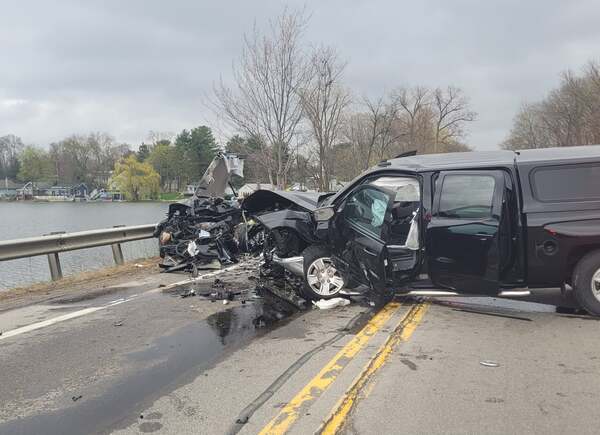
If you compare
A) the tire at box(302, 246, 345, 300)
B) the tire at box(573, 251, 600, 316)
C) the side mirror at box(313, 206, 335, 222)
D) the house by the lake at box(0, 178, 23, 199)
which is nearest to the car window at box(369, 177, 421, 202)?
the side mirror at box(313, 206, 335, 222)

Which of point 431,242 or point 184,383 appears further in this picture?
point 431,242

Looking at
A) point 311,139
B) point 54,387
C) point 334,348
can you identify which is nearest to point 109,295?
point 54,387

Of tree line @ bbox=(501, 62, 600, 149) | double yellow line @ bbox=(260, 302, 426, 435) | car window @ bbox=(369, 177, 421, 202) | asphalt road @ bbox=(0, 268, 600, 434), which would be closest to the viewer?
double yellow line @ bbox=(260, 302, 426, 435)

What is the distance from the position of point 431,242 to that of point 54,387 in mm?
3932

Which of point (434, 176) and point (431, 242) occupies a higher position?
point (434, 176)

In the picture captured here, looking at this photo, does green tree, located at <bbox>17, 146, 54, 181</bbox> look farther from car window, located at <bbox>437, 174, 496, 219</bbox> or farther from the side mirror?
car window, located at <bbox>437, 174, 496, 219</bbox>

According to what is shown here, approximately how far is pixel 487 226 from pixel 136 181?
77100mm

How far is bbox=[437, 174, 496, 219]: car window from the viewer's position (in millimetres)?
5352

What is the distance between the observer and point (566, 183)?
5320mm

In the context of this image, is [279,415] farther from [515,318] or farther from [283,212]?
[283,212]

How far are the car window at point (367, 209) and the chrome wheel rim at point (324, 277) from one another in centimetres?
72

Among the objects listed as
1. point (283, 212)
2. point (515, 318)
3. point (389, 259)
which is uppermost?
point (283, 212)

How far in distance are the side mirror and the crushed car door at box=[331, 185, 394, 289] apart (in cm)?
9

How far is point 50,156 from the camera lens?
3807 inches
